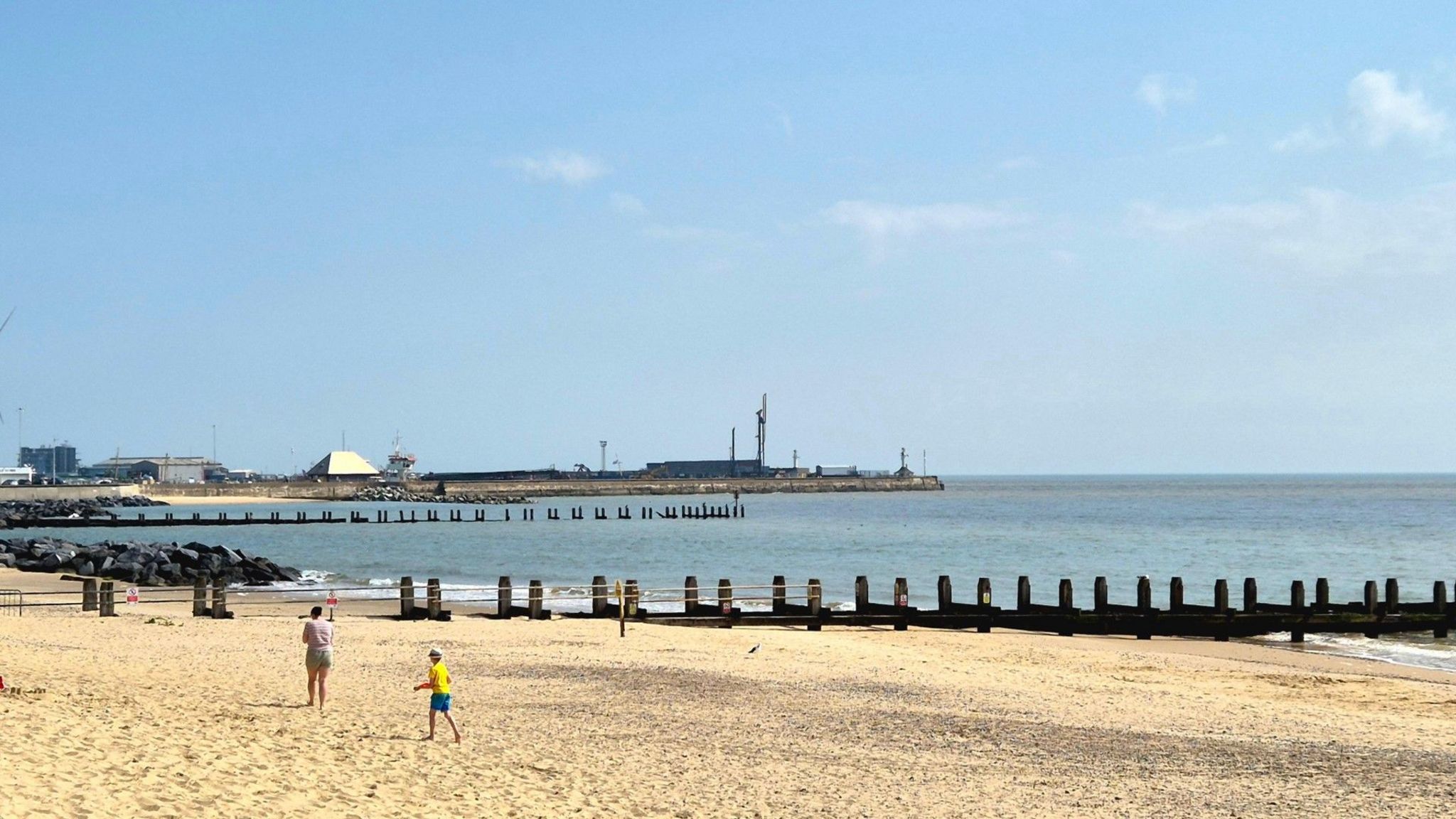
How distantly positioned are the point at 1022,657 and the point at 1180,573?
33977mm

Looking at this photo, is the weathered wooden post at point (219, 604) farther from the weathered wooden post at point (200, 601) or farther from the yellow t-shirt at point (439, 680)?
the yellow t-shirt at point (439, 680)

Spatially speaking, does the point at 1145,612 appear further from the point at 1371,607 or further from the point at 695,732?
the point at 695,732

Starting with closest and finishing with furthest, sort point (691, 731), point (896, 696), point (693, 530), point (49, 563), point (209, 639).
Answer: point (691, 731) < point (896, 696) < point (209, 639) < point (49, 563) < point (693, 530)

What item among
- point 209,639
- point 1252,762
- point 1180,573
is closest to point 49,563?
point 209,639

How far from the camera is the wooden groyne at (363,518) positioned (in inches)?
3954

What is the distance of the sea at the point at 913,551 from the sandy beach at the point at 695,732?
25.9ft

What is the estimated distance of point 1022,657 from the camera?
25750 millimetres

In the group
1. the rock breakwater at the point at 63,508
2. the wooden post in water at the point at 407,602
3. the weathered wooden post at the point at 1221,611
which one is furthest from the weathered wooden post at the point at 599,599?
the rock breakwater at the point at 63,508

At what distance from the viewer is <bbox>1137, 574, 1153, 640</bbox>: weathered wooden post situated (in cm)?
3128

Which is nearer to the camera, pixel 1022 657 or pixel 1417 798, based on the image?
pixel 1417 798

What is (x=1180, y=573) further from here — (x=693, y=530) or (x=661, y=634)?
(x=693, y=530)

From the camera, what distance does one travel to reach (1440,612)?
32125mm

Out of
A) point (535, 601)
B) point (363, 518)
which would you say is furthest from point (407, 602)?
point (363, 518)

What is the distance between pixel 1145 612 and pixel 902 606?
5.63 metres
